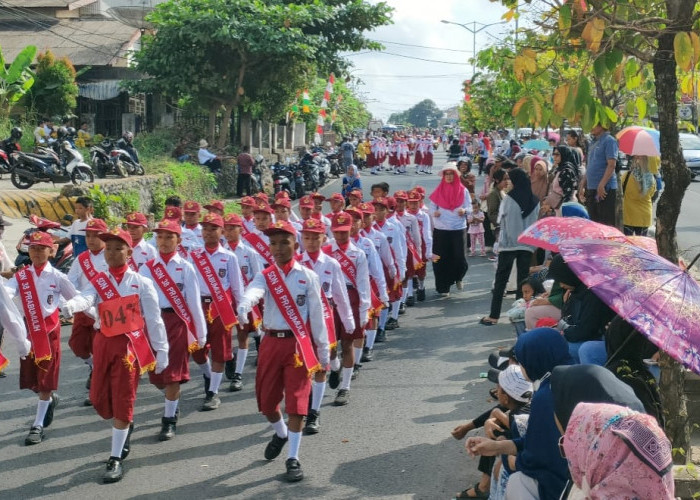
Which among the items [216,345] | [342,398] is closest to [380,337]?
[342,398]

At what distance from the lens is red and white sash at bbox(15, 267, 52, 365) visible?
7.88 meters

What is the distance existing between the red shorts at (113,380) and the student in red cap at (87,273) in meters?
1.71

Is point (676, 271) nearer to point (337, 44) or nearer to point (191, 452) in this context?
point (191, 452)

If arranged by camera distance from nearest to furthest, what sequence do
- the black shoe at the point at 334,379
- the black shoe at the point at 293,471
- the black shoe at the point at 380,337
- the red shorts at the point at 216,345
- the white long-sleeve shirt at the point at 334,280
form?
the black shoe at the point at 293,471, the white long-sleeve shirt at the point at 334,280, the red shorts at the point at 216,345, the black shoe at the point at 334,379, the black shoe at the point at 380,337

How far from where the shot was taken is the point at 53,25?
36312 mm

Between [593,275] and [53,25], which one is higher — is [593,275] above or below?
below

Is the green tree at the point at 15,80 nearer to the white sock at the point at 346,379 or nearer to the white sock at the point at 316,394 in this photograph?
the white sock at the point at 346,379

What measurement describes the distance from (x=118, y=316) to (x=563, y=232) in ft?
11.9

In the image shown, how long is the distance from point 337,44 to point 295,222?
18.1 meters

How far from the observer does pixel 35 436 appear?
25.1 ft

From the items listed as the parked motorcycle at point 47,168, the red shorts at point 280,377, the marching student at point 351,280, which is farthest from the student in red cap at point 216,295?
the parked motorcycle at point 47,168

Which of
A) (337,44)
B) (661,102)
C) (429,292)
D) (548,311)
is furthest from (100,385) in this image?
(337,44)

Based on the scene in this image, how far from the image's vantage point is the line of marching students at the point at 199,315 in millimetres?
6984

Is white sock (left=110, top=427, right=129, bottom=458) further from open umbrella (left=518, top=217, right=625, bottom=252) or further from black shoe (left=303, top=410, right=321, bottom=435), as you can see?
open umbrella (left=518, top=217, right=625, bottom=252)
